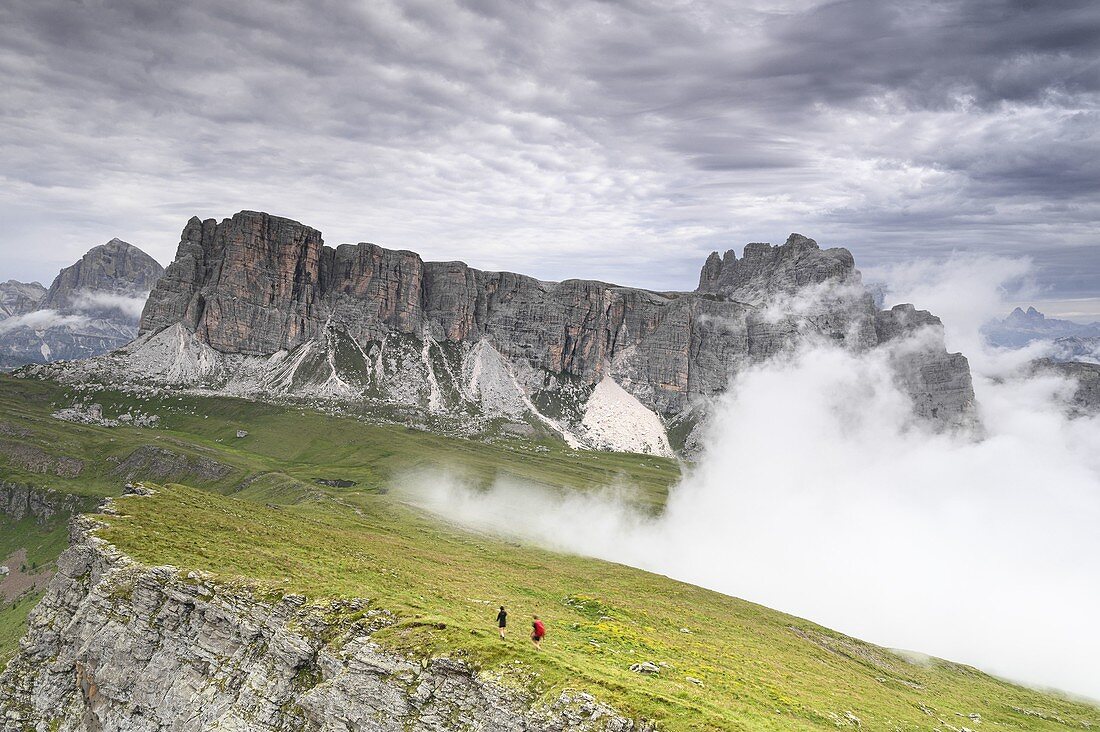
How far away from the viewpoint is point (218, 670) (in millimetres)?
47438

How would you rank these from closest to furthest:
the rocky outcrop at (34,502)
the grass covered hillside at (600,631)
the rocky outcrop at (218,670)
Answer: the rocky outcrop at (218,670), the grass covered hillside at (600,631), the rocky outcrop at (34,502)

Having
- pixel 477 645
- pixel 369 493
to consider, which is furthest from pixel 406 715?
pixel 369 493

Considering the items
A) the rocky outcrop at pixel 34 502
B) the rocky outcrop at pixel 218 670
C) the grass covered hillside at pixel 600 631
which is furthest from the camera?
the rocky outcrop at pixel 34 502

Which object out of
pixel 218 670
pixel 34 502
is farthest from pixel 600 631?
pixel 34 502

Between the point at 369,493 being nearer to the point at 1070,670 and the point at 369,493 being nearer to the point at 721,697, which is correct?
the point at 721,697

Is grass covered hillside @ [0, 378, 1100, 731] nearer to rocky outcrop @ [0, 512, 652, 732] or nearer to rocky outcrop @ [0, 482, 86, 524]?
rocky outcrop @ [0, 512, 652, 732]

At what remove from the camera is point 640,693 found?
34.9 metres

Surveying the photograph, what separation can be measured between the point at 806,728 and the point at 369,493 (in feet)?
586

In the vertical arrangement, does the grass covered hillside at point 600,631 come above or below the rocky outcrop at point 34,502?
above

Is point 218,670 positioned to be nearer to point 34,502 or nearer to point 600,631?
point 600,631

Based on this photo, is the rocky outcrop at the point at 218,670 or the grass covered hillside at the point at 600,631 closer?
the rocky outcrop at the point at 218,670

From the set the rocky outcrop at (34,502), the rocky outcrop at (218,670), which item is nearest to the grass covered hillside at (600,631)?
the rocky outcrop at (218,670)

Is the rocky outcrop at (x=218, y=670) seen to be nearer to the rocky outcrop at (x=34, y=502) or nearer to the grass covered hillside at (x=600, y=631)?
the grass covered hillside at (x=600, y=631)

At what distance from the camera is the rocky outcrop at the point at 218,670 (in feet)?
120
